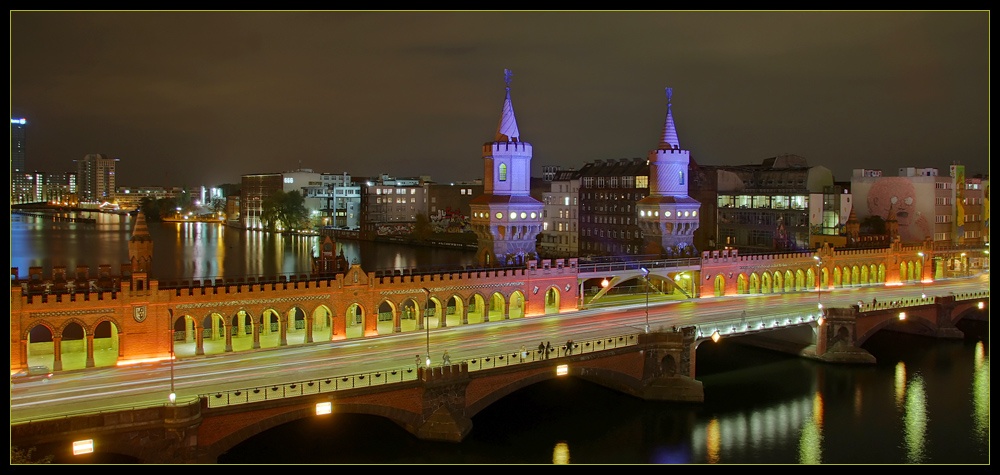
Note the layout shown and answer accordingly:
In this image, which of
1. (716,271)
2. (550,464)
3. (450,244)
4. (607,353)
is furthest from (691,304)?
(450,244)

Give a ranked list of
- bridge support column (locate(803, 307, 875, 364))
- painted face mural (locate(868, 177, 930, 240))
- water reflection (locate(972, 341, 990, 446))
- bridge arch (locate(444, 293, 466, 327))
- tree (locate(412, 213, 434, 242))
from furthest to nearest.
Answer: tree (locate(412, 213, 434, 242)), painted face mural (locate(868, 177, 930, 240)), bridge support column (locate(803, 307, 875, 364)), bridge arch (locate(444, 293, 466, 327)), water reflection (locate(972, 341, 990, 446))

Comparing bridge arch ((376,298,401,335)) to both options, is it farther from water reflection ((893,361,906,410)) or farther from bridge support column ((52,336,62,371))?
water reflection ((893,361,906,410))

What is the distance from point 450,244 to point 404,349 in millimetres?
116094

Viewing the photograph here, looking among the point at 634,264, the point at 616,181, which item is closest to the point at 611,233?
the point at 616,181

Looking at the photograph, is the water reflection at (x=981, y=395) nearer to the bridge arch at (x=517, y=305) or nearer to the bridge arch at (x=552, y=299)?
the bridge arch at (x=552, y=299)

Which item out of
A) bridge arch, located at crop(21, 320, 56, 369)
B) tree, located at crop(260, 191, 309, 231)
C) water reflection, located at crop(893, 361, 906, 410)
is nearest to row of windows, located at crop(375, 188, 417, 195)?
tree, located at crop(260, 191, 309, 231)

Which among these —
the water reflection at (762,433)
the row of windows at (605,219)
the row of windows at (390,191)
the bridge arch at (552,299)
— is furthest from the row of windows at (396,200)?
the water reflection at (762,433)

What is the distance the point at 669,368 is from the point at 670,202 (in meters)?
23.6

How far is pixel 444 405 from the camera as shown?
4222cm

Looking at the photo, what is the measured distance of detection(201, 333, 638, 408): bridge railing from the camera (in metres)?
37.0

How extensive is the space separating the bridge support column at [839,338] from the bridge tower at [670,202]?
Result: 13.3 metres

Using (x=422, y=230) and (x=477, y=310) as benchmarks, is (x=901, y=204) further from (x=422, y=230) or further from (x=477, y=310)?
(x=422, y=230)

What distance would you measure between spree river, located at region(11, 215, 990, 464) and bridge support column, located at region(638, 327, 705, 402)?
790 millimetres

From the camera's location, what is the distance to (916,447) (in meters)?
44.6
